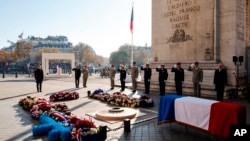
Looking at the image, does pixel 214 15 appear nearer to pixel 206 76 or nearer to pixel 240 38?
pixel 240 38

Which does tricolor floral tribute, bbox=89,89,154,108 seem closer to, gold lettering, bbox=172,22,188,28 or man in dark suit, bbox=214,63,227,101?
man in dark suit, bbox=214,63,227,101

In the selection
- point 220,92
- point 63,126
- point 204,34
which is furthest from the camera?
point 204,34

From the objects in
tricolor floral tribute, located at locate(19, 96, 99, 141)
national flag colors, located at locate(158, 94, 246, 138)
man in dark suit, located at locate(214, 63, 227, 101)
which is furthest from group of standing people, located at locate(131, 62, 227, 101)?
tricolor floral tribute, located at locate(19, 96, 99, 141)

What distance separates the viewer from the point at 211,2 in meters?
15.8

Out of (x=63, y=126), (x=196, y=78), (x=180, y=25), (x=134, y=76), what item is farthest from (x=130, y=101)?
(x=180, y=25)

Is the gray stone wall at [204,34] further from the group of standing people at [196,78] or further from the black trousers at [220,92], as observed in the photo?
the black trousers at [220,92]

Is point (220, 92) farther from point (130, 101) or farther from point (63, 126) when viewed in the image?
point (63, 126)

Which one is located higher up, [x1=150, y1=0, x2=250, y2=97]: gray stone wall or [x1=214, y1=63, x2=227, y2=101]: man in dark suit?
[x1=150, y1=0, x2=250, y2=97]: gray stone wall

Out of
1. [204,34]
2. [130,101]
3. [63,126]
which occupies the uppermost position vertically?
[204,34]

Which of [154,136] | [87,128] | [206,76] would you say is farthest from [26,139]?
[206,76]

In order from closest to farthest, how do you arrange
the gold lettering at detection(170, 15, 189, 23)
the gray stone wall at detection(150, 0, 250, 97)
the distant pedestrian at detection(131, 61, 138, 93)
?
1. the gray stone wall at detection(150, 0, 250, 97)
2. the gold lettering at detection(170, 15, 189, 23)
3. the distant pedestrian at detection(131, 61, 138, 93)

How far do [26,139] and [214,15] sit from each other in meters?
13.6

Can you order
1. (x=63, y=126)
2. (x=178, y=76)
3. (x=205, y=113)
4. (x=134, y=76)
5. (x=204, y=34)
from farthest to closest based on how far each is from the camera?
(x=134, y=76) < (x=204, y=34) < (x=178, y=76) < (x=63, y=126) < (x=205, y=113)

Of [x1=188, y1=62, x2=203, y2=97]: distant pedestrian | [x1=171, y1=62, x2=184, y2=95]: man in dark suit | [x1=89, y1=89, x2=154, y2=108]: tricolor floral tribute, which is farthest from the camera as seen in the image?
[x1=171, y1=62, x2=184, y2=95]: man in dark suit
